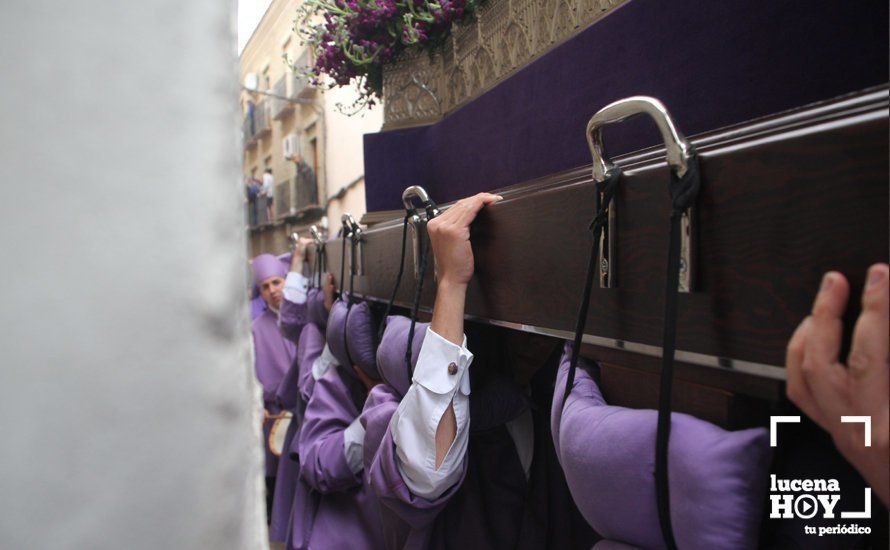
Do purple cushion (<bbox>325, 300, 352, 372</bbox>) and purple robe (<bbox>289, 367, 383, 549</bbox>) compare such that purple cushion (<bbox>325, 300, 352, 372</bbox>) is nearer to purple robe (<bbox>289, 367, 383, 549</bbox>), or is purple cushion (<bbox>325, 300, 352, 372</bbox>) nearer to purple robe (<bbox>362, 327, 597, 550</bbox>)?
purple robe (<bbox>289, 367, 383, 549</bbox>)

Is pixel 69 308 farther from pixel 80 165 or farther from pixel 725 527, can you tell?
pixel 725 527

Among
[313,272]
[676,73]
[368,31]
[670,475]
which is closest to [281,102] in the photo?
[313,272]

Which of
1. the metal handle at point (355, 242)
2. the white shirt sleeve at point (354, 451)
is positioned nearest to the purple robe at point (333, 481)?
the white shirt sleeve at point (354, 451)

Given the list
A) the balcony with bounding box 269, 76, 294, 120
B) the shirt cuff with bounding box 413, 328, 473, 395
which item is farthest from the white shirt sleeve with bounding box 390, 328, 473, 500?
the balcony with bounding box 269, 76, 294, 120

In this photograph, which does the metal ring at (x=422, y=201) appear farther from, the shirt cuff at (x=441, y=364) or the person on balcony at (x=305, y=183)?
the person on balcony at (x=305, y=183)

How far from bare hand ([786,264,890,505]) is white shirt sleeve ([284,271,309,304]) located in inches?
84.6

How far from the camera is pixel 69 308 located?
0.19 m

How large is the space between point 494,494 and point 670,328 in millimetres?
657

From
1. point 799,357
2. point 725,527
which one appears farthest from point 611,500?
point 799,357

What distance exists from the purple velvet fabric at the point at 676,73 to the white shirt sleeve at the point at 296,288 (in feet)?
4.60

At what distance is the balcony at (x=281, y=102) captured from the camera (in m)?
1.91

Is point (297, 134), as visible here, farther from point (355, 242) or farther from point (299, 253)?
point (355, 242)

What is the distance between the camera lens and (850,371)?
336 millimetres

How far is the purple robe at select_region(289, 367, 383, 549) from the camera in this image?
1319 mm
